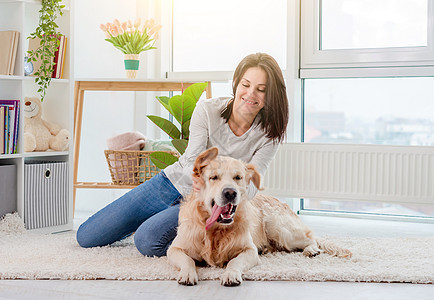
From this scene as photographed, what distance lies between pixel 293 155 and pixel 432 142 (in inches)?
38.6

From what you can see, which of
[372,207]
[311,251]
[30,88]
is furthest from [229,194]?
[372,207]

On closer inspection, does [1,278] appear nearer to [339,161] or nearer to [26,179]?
[26,179]

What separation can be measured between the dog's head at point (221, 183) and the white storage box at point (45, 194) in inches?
59.4

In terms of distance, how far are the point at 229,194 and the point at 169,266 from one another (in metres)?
0.49

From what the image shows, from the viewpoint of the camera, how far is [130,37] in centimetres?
405

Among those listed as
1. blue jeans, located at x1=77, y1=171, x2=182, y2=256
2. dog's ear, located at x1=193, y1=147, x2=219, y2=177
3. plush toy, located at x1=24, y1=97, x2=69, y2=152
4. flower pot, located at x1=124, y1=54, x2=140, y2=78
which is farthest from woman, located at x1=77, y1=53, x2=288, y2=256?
flower pot, located at x1=124, y1=54, x2=140, y2=78

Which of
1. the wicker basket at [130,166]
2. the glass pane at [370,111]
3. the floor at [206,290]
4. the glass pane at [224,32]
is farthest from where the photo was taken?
the glass pane at [224,32]

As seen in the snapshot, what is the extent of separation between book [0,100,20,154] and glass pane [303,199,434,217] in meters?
2.20

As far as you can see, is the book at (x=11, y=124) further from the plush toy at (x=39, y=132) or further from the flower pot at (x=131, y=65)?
the flower pot at (x=131, y=65)

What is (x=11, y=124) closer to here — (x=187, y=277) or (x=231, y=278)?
(x=187, y=277)

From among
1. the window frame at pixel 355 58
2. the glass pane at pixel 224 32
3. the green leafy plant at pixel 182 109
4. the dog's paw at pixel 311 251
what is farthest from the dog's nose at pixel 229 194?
the glass pane at pixel 224 32

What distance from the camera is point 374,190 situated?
3963 mm

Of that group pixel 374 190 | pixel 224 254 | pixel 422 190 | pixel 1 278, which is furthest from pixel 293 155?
pixel 1 278

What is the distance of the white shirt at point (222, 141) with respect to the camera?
245 cm
